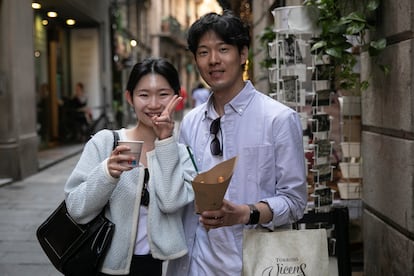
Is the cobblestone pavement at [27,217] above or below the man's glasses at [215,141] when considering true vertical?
below

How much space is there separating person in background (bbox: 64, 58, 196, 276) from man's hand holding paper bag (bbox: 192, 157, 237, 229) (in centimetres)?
40

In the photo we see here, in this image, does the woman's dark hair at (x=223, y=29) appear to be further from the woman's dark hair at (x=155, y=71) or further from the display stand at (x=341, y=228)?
the display stand at (x=341, y=228)

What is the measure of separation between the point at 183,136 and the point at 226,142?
31 cm

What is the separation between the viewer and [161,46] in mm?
42094

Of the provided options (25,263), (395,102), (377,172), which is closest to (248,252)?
(395,102)

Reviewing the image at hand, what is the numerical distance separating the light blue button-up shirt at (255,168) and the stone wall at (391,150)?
117cm

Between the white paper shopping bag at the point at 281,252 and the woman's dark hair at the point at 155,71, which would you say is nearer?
the white paper shopping bag at the point at 281,252

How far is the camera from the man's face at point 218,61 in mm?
2246

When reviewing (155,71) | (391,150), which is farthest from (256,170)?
(391,150)

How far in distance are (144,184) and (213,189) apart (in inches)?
27.6

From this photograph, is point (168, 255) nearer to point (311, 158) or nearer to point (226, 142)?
point (226, 142)

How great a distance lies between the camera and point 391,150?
3480 mm

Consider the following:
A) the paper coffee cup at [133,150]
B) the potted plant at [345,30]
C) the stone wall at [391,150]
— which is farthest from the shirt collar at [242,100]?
the potted plant at [345,30]

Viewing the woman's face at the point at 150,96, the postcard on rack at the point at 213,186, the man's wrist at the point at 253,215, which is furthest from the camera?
the woman's face at the point at 150,96
